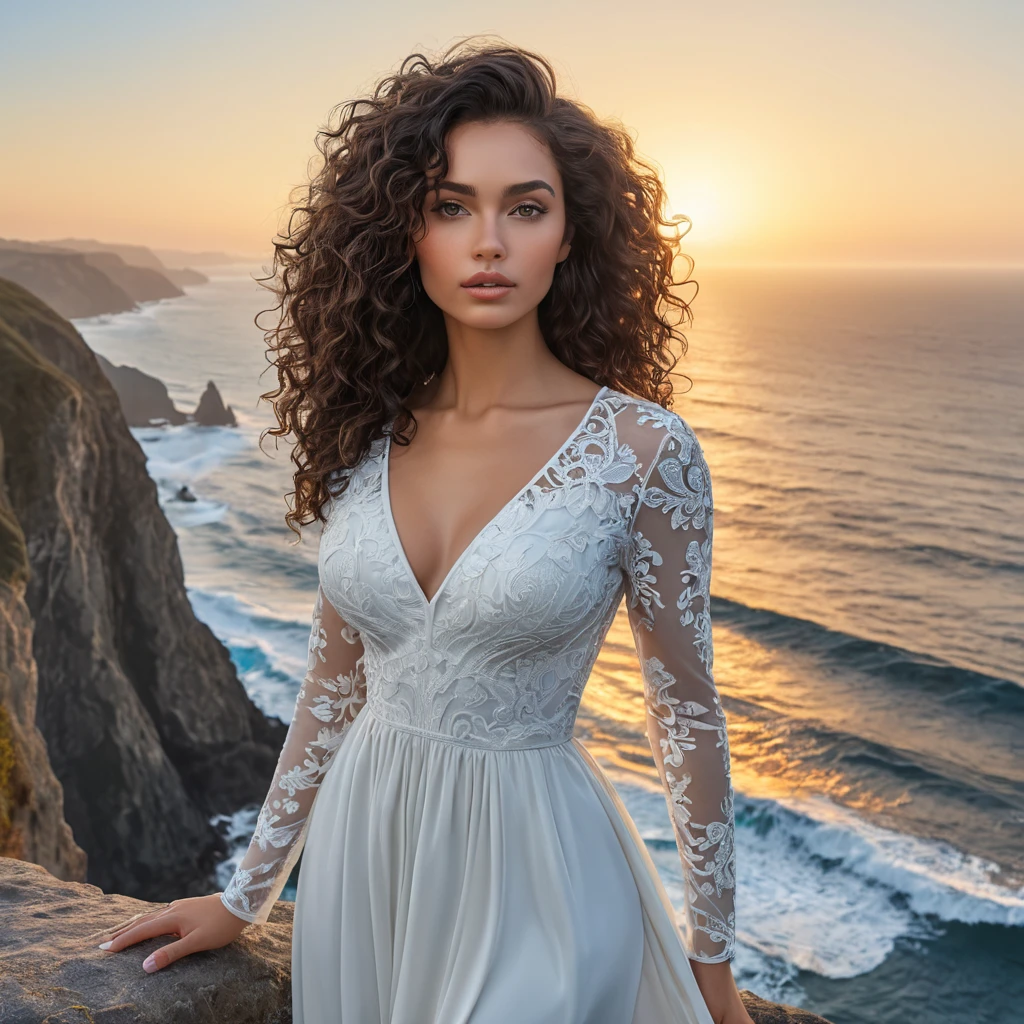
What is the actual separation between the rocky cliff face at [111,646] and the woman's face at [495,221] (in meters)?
9.41

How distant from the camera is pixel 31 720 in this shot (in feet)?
31.6

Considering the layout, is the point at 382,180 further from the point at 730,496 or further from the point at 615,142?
the point at 730,496

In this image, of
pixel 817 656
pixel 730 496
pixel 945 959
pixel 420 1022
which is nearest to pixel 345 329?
pixel 420 1022

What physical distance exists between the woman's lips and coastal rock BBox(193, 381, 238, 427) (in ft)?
186

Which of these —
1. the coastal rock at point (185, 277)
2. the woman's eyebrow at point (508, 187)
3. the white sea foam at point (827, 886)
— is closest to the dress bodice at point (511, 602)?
the woman's eyebrow at point (508, 187)

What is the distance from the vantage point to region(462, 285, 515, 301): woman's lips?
229cm

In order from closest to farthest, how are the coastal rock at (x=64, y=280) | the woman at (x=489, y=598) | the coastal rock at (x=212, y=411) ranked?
the woman at (x=489, y=598), the coastal rock at (x=64, y=280), the coastal rock at (x=212, y=411)

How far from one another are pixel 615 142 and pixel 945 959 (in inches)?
792

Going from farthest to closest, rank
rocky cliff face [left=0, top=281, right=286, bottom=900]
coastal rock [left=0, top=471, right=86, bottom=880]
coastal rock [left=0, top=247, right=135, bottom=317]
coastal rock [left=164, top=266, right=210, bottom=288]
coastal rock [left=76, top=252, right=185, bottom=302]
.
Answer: coastal rock [left=164, top=266, right=210, bottom=288]
coastal rock [left=76, top=252, right=185, bottom=302]
coastal rock [left=0, top=247, right=135, bottom=317]
rocky cliff face [left=0, top=281, right=286, bottom=900]
coastal rock [left=0, top=471, right=86, bottom=880]

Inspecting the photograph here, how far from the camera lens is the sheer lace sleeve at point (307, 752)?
8.43 feet

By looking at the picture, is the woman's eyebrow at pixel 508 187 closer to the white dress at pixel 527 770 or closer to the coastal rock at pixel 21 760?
the white dress at pixel 527 770

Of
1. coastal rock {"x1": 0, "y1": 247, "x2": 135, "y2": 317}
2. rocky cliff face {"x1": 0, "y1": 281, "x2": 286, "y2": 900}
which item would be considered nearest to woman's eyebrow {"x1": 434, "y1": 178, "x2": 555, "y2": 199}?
rocky cliff face {"x1": 0, "y1": 281, "x2": 286, "y2": 900}

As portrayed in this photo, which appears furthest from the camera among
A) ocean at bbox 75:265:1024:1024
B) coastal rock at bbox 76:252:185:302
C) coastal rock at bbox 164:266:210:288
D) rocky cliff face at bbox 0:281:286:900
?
coastal rock at bbox 164:266:210:288

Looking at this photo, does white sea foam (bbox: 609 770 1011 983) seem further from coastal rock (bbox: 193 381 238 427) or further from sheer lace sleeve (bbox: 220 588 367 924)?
coastal rock (bbox: 193 381 238 427)
